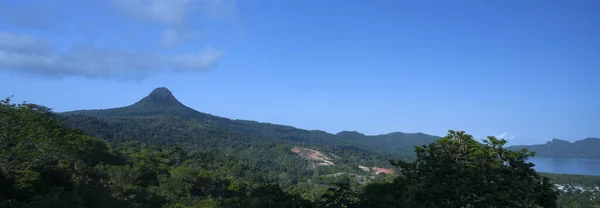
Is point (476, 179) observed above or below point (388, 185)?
above

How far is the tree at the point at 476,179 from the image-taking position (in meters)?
13.5

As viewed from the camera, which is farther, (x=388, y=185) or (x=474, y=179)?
(x=388, y=185)

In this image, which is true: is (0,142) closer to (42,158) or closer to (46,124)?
(42,158)

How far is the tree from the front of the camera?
13.5 meters

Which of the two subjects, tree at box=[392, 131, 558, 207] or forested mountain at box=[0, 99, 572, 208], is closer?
tree at box=[392, 131, 558, 207]

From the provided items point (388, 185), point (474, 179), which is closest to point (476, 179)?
point (474, 179)

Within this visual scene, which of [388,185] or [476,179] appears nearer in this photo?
[476,179]

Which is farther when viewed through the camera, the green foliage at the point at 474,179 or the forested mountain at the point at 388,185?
the forested mountain at the point at 388,185

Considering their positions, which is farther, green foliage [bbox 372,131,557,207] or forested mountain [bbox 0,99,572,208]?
forested mountain [bbox 0,99,572,208]

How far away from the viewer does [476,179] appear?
14000 millimetres

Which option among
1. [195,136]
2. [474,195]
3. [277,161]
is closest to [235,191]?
[474,195]

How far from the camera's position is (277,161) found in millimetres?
122250

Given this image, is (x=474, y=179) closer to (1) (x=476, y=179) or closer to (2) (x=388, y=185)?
(1) (x=476, y=179)

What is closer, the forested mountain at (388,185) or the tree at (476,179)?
the tree at (476,179)
